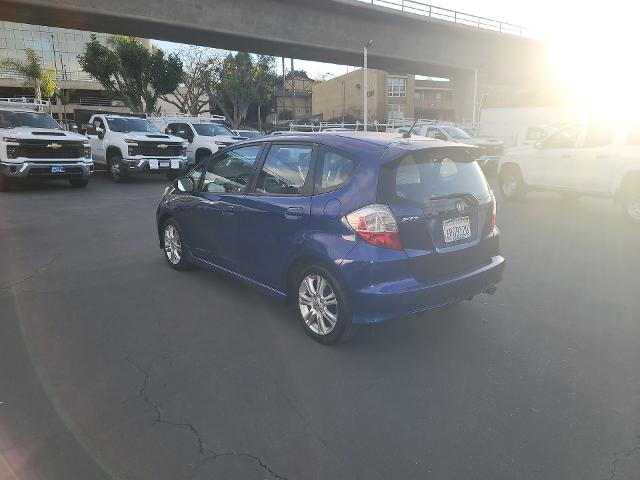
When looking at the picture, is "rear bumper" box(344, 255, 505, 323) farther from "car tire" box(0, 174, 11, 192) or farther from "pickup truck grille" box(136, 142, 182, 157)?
"car tire" box(0, 174, 11, 192)

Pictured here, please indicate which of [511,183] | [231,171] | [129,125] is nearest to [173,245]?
[231,171]

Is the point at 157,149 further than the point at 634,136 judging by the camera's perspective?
Yes

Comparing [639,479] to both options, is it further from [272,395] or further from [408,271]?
[272,395]

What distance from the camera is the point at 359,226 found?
3.59m

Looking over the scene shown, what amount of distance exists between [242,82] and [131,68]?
12629 millimetres

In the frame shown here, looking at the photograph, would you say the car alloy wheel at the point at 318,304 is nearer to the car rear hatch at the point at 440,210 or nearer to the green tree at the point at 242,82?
the car rear hatch at the point at 440,210

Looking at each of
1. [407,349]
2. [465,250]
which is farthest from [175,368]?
[465,250]

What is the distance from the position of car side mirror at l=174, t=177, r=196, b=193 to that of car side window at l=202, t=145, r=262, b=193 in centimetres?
20

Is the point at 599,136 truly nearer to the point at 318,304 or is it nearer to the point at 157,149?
the point at 318,304

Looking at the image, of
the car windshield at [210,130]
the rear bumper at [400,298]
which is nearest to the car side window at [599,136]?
the rear bumper at [400,298]

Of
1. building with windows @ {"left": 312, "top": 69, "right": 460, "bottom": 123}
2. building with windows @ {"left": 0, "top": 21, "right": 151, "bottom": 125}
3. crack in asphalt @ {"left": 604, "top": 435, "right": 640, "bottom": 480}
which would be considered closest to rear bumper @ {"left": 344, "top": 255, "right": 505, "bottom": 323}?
crack in asphalt @ {"left": 604, "top": 435, "right": 640, "bottom": 480}

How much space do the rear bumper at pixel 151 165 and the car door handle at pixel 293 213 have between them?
11.9 metres

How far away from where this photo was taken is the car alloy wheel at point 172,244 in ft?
19.4

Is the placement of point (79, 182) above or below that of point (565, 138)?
below
